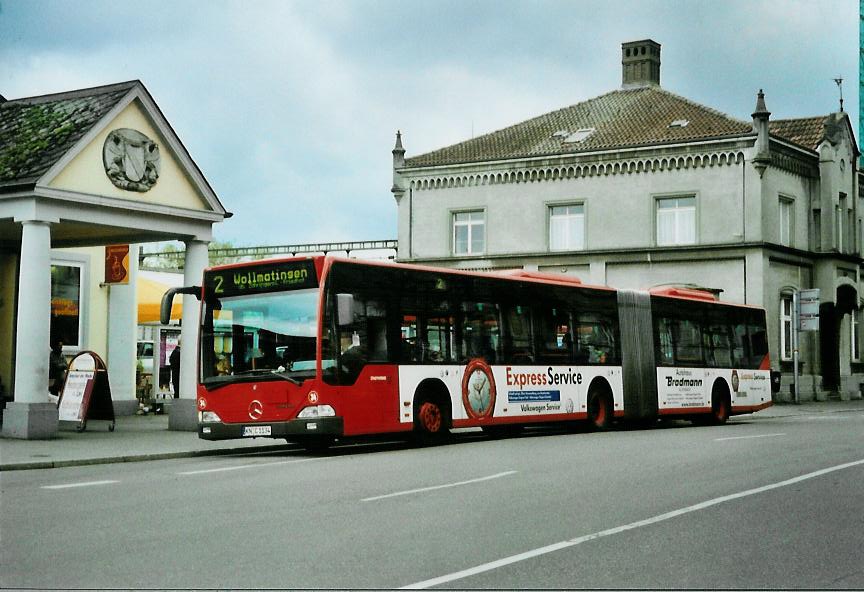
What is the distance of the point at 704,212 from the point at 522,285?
2376 cm

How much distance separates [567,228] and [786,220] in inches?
334

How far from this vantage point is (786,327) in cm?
4725

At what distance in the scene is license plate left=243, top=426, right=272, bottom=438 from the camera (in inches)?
747

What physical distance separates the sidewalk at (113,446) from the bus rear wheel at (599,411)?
6.73 meters

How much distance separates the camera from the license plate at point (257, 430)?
62.2ft

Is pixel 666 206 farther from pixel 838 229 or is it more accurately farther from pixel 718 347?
pixel 718 347

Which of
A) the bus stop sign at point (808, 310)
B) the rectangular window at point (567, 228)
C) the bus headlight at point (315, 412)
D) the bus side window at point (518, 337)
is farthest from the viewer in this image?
the rectangular window at point (567, 228)

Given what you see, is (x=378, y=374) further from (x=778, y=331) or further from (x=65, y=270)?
(x=778, y=331)

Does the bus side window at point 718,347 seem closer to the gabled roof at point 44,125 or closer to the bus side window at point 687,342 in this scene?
the bus side window at point 687,342

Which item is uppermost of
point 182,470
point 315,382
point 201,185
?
point 201,185

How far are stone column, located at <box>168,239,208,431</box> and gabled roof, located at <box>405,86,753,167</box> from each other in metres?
26.1

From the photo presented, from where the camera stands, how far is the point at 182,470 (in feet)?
53.8

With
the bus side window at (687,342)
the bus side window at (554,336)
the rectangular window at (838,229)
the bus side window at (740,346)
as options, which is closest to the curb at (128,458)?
the bus side window at (554,336)

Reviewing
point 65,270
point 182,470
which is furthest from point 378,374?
point 65,270
